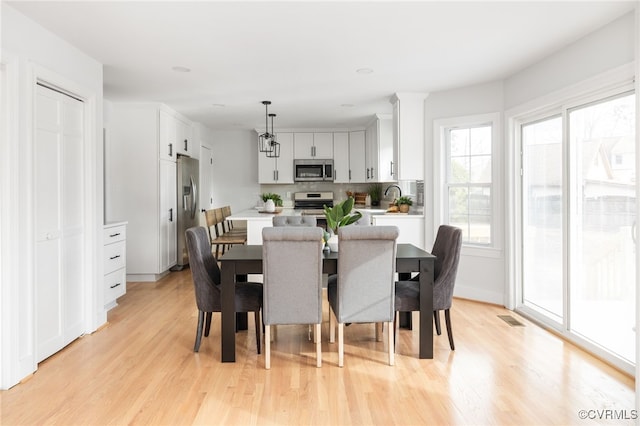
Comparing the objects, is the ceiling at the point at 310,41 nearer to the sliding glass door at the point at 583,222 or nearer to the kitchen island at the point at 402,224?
the sliding glass door at the point at 583,222

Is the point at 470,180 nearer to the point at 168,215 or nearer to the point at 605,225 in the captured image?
the point at 605,225

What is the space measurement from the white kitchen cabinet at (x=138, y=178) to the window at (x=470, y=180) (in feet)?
11.9

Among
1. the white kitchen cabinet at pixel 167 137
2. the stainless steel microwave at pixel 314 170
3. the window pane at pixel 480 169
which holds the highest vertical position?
the white kitchen cabinet at pixel 167 137

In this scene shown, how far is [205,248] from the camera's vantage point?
3262mm

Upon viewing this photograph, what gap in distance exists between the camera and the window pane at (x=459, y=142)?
186 inches

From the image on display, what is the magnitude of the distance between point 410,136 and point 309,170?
9.42ft

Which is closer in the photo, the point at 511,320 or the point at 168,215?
Result: the point at 511,320

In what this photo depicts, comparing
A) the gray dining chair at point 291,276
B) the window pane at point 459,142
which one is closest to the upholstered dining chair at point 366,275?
the gray dining chair at point 291,276

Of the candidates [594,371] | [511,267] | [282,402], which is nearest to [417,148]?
[511,267]

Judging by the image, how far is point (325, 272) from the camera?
3.01 metres

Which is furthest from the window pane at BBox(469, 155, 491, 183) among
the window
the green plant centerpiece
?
the green plant centerpiece

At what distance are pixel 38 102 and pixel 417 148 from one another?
3743 mm

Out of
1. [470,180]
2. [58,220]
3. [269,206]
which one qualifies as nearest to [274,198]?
[269,206]

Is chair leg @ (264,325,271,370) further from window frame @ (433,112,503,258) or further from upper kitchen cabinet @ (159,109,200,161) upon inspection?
upper kitchen cabinet @ (159,109,200,161)
